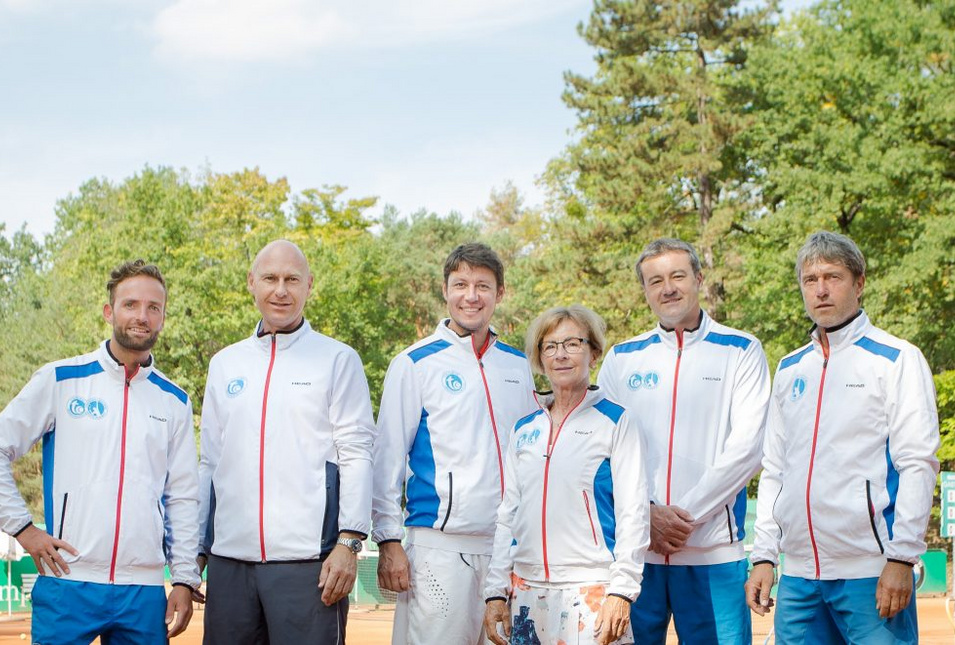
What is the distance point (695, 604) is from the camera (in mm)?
4859

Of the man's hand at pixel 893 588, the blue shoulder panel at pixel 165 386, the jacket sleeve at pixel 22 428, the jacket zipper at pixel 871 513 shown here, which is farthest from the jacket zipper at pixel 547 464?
the jacket sleeve at pixel 22 428

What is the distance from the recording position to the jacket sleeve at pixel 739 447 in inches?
189

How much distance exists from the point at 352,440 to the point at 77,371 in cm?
123

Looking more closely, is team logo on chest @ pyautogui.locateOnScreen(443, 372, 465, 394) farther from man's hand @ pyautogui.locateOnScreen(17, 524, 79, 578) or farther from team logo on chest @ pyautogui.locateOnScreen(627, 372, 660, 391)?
man's hand @ pyautogui.locateOnScreen(17, 524, 79, 578)

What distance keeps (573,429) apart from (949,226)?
2103cm

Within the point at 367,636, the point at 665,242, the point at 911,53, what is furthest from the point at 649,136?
the point at 665,242

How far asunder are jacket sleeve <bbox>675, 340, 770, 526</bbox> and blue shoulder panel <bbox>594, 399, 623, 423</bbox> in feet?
1.90

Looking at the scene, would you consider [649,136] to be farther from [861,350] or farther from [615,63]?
[861,350]

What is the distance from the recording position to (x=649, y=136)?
28000mm

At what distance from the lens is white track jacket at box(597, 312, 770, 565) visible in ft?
15.9

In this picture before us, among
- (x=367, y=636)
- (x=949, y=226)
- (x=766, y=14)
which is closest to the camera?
(x=367, y=636)

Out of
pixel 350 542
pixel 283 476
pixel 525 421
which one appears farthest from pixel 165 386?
pixel 525 421

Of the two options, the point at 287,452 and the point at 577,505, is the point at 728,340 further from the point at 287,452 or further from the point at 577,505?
the point at 287,452

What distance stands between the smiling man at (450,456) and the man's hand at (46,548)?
1357 millimetres
